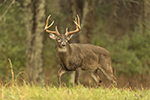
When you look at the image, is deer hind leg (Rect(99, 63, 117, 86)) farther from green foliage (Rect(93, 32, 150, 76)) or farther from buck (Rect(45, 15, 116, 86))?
green foliage (Rect(93, 32, 150, 76))

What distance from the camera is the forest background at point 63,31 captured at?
1280 cm

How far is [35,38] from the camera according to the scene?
42.1ft

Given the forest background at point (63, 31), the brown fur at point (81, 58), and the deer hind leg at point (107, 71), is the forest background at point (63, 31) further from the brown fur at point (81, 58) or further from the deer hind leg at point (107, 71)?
the brown fur at point (81, 58)

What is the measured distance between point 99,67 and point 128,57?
8347 mm

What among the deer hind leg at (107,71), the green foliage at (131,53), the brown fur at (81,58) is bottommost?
the green foliage at (131,53)

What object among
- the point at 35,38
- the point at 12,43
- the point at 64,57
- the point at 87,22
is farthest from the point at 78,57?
the point at 12,43

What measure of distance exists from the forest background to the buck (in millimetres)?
3221

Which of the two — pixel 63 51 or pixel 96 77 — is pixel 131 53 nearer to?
pixel 96 77

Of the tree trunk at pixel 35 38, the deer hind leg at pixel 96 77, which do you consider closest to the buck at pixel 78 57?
the deer hind leg at pixel 96 77

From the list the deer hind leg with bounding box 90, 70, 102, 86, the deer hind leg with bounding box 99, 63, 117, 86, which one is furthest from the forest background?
the deer hind leg with bounding box 90, 70, 102, 86

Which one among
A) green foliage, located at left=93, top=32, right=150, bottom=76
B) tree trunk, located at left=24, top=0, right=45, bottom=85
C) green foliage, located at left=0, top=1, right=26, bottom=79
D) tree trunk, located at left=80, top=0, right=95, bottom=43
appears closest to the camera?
tree trunk, located at left=24, top=0, right=45, bottom=85

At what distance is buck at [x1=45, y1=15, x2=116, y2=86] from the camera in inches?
318

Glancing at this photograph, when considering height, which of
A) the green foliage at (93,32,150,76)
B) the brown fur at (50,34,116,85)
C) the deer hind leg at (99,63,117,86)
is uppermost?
the brown fur at (50,34,116,85)

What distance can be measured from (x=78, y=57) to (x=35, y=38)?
15.4 ft
